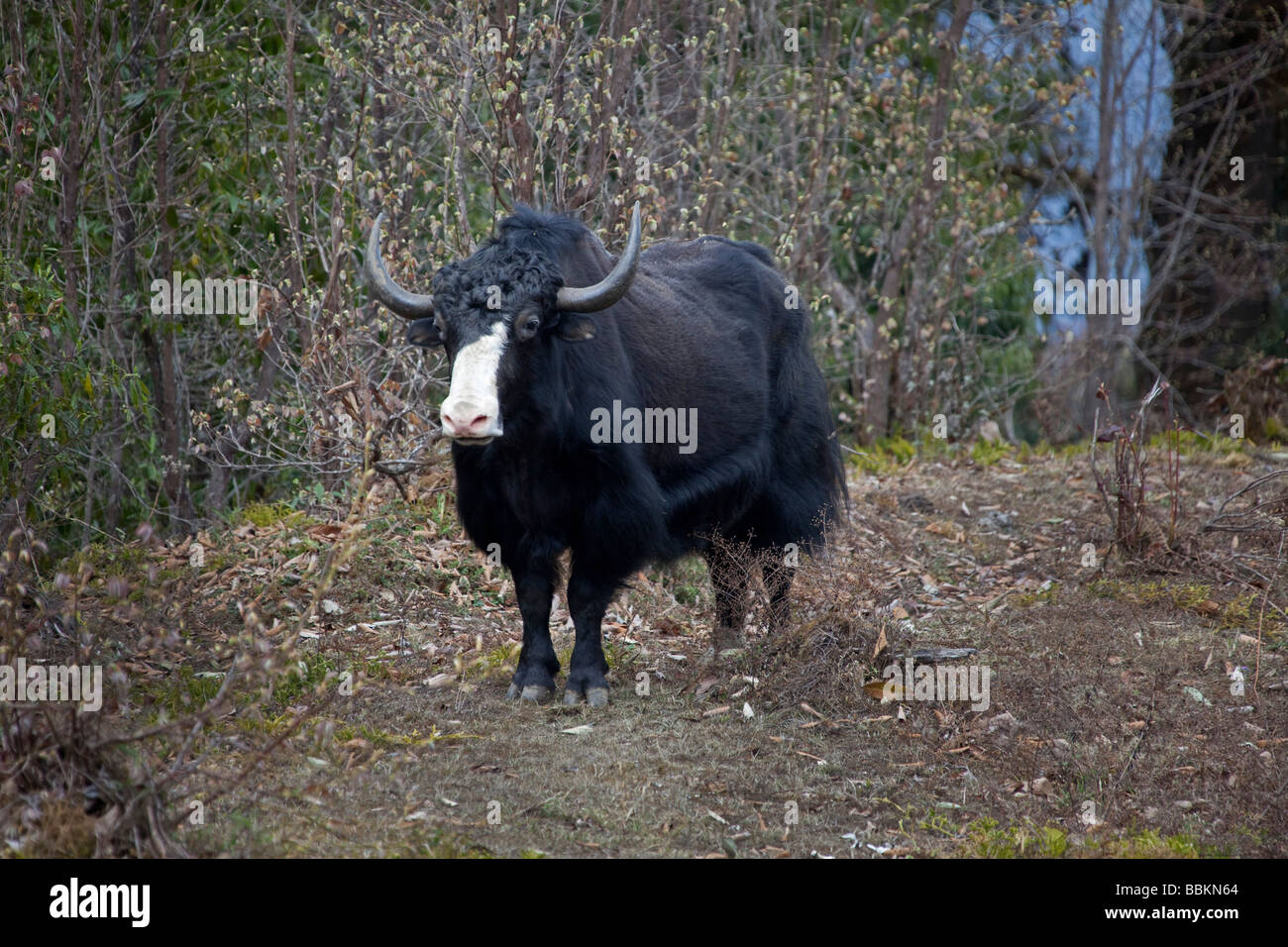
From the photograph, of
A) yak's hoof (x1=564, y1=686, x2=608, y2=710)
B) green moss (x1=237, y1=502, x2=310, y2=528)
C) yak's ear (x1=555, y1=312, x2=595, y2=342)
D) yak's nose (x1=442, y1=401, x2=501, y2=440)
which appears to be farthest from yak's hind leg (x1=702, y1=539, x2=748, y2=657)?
green moss (x1=237, y1=502, x2=310, y2=528)

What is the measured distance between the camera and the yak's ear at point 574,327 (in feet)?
19.4

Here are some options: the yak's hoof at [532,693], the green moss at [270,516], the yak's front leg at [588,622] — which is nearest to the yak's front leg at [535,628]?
the yak's hoof at [532,693]

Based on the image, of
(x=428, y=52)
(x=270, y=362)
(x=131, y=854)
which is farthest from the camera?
(x=270, y=362)

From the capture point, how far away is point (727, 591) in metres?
7.01

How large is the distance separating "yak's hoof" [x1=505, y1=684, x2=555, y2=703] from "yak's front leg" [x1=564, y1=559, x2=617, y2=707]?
3.6 inches

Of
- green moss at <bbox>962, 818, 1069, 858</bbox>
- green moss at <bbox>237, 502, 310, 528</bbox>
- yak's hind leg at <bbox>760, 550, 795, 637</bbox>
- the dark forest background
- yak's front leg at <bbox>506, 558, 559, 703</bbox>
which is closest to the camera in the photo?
green moss at <bbox>962, 818, 1069, 858</bbox>

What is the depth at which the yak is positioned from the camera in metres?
5.82

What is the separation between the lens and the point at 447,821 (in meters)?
4.74

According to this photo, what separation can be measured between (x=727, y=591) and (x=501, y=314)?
214cm

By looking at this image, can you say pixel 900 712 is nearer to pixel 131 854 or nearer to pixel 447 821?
pixel 447 821

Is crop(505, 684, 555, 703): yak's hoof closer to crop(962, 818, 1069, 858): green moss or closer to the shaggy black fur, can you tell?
the shaggy black fur

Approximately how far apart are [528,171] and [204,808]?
554 cm

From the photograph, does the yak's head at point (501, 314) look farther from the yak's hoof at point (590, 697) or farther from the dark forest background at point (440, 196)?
the dark forest background at point (440, 196)

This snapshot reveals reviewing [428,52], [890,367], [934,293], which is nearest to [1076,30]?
[934,293]
